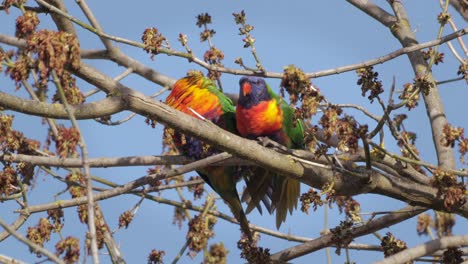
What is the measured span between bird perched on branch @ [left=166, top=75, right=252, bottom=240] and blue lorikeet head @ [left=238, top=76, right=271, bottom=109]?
0.62 feet

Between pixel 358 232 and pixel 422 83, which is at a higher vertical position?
pixel 422 83

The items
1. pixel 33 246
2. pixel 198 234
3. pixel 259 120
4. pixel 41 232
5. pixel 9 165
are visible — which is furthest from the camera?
pixel 259 120

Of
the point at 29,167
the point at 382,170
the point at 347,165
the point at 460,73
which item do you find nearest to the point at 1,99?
the point at 29,167

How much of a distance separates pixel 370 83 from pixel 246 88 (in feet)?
7.85

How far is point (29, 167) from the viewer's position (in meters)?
4.71

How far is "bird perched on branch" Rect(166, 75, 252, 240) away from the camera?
19.2ft

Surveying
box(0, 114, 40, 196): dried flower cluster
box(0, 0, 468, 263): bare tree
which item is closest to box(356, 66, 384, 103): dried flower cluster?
box(0, 0, 468, 263): bare tree

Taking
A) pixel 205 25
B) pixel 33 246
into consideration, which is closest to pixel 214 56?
pixel 205 25

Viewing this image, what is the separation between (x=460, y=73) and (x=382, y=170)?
69 cm

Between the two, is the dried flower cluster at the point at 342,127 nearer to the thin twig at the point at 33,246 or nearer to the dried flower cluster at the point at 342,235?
the dried flower cluster at the point at 342,235

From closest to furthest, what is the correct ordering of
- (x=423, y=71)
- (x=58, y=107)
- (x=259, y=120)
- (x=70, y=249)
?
1. (x=58, y=107)
2. (x=70, y=249)
3. (x=423, y=71)
4. (x=259, y=120)

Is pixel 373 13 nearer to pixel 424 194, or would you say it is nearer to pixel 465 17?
pixel 465 17

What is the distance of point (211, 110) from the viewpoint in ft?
19.4

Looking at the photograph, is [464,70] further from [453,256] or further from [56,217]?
[56,217]
